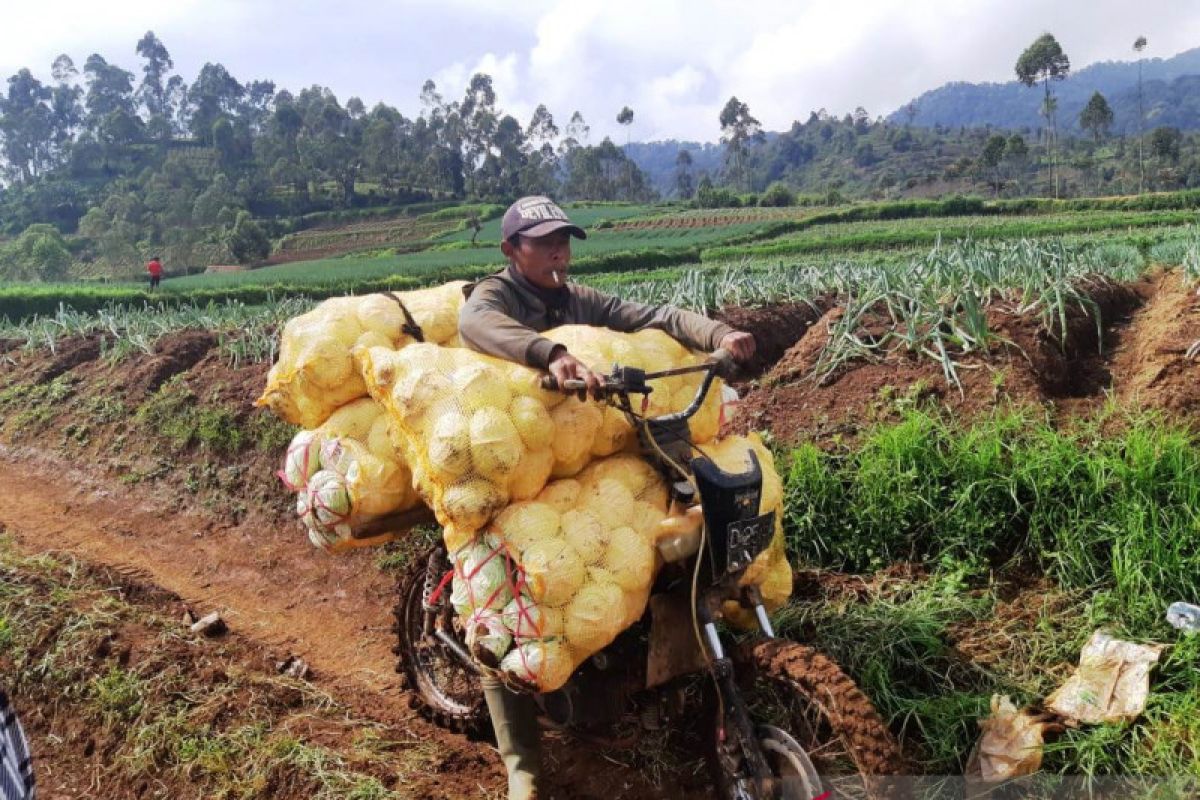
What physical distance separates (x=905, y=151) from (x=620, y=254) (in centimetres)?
10213

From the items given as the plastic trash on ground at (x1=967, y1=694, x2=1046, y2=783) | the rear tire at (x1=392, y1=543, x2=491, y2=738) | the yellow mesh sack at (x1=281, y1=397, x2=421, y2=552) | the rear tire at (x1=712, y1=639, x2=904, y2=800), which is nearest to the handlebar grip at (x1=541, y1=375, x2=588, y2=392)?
the yellow mesh sack at (x1=281, y1=397, x2=421, y2=552)

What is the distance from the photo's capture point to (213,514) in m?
7.64

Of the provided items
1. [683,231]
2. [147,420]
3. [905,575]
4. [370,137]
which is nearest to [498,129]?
[370,137]

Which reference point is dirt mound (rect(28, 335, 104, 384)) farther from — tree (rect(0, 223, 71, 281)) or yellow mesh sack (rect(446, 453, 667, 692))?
tree (rect(0, 223, 71, 281))

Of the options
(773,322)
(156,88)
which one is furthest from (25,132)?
(773,322)

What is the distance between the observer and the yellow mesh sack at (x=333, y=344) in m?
3.73

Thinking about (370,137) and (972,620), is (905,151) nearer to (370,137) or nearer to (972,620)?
(370,137)

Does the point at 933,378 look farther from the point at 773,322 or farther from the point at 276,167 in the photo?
the point at 276,167

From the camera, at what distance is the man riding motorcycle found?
316 cm

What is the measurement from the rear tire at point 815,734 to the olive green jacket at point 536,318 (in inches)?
50.0

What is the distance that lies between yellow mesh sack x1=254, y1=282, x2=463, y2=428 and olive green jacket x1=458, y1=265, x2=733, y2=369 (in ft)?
0.88

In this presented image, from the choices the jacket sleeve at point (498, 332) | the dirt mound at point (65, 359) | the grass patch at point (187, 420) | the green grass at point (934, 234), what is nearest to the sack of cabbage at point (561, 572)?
the jacket sleeve at point (498, 332)

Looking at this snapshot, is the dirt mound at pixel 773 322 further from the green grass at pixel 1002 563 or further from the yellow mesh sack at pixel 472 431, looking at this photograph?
the yellow mesh sack at pixel 472 431

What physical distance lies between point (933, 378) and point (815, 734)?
3127mm
